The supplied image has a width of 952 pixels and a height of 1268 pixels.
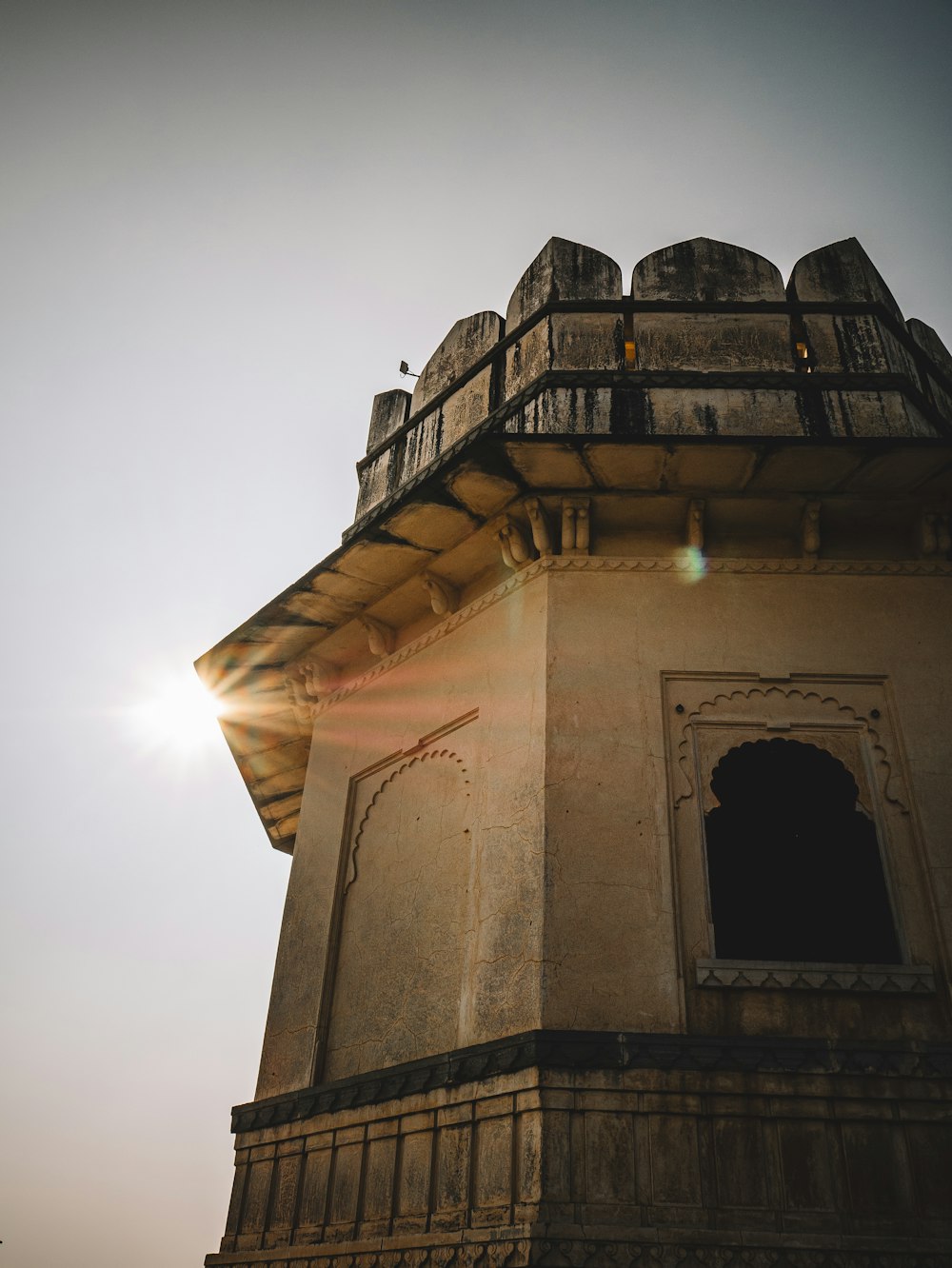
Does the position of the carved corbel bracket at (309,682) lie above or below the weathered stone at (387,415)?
below

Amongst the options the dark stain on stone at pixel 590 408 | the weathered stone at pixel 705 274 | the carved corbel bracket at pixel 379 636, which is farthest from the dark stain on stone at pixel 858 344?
the carved corbel bracket at pixel 379 636

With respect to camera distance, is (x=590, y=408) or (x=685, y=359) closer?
(x=590, y=408)

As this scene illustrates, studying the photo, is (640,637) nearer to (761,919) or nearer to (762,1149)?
→ (761,919)

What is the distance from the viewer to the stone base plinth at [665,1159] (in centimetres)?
431

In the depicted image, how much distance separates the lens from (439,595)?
7324 mm

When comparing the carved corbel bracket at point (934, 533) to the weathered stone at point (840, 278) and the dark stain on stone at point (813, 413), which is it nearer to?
the dark stain on stone at point (813, 413)

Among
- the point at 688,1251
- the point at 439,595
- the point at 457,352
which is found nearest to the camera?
the point at 688,1251

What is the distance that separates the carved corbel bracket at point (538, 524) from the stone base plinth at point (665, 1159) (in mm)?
3207

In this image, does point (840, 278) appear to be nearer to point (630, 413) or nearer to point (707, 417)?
point (707, 417)

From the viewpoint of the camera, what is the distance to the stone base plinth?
431 centimetres

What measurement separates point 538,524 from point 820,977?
10.9 feet

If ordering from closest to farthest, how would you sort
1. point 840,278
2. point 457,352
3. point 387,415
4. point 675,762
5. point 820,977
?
1. point 820,977
2. point 675,762
3. point 840,278
4. point 457,352
5. point 387,415

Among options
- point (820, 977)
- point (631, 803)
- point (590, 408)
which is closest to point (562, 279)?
point (590, 408)

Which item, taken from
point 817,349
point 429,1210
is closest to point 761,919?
point 429,1210
